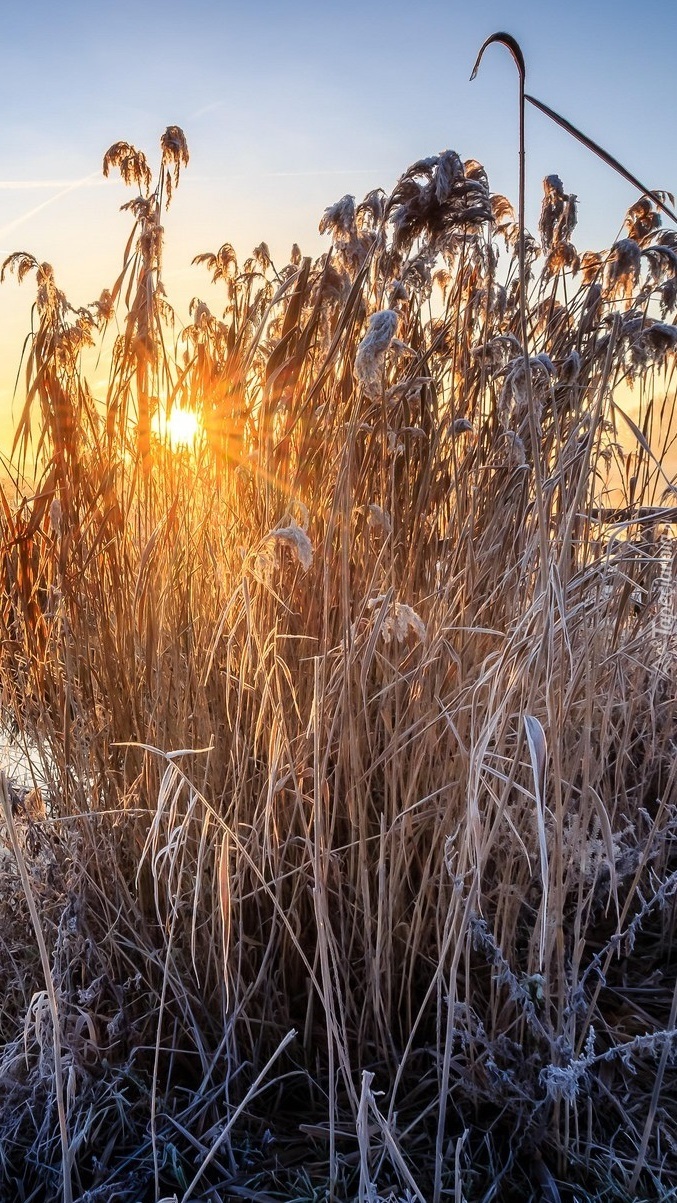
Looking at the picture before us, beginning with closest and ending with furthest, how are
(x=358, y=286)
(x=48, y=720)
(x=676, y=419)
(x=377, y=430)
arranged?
(x=358, y=286) < (x=377, y=430) < (x=48, y=720) < (x=676, y=419)

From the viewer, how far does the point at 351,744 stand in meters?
1.15

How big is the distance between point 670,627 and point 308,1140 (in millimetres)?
896

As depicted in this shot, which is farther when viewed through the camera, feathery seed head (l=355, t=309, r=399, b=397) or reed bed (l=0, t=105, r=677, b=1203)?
reed bed (l=0, t=105, r=677, b=1203)

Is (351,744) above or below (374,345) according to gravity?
below

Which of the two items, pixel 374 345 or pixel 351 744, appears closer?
pixel 374 345

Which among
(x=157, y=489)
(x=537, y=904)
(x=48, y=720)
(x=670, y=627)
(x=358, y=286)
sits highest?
(x=358, y=286)

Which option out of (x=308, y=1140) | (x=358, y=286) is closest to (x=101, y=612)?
(x=358, y=286)

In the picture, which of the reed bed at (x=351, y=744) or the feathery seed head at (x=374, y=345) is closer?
the feathery seed head at (x=374, y=345)

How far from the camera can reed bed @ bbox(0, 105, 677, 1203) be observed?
1053 mm

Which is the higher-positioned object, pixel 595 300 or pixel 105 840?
pixel 595 300

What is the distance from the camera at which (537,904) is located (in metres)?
1.37

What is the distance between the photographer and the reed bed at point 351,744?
1053mm

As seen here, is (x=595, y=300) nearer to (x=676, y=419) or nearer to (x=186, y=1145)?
(x=676, y=419)

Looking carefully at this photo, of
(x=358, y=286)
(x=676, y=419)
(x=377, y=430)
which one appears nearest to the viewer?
(x=358, y=286)
